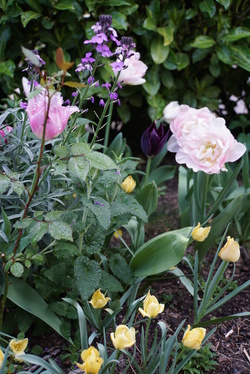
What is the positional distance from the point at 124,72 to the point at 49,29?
3.44ft

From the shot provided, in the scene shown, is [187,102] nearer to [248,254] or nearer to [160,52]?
[160,52]

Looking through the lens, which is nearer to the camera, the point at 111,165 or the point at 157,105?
the point at 111,165

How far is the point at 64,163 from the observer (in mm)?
1326

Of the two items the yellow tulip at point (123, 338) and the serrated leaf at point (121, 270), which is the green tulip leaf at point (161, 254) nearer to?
the serrated leaf at point (121, 270)

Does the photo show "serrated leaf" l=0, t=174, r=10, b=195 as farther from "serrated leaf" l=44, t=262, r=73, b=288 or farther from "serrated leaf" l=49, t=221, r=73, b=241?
"serrated leaf" l=44, t=262, r=73, b=288

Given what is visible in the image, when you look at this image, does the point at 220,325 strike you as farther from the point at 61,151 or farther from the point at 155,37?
the point at 155,37

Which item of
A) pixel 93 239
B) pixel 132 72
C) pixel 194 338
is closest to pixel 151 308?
pixel 194 338

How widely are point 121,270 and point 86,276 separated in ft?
0.74

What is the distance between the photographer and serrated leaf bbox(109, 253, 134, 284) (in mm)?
1675

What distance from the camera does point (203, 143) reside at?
1.72 meters

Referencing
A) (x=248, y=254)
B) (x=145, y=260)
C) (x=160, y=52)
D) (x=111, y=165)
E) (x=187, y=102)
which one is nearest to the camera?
(x=111, y=165)

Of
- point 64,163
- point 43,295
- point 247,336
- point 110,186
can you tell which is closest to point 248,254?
point 247,336

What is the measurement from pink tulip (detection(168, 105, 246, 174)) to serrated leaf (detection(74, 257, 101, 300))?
469mm

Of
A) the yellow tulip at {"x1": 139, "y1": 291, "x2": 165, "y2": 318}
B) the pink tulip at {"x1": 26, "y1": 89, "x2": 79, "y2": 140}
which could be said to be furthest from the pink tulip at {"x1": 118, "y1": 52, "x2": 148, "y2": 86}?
the yellow tulip at {"x1": 139, "y1": 291, "x2": 165, "y2": 318}
